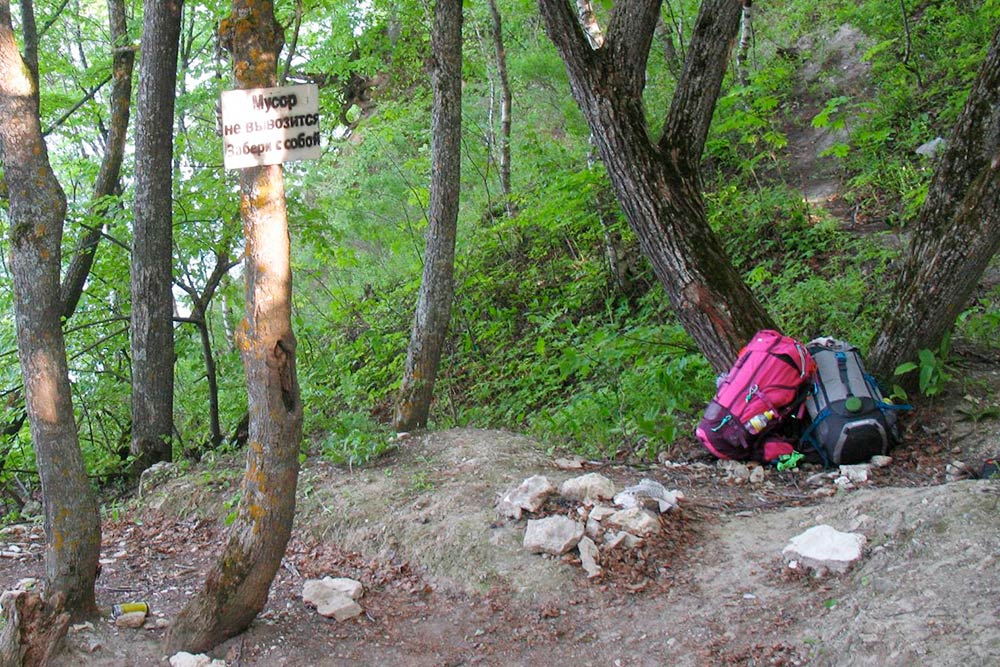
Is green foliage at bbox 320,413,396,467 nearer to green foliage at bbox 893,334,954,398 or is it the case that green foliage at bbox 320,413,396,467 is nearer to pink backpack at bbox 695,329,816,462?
pink backpack at bbox 695,329,816,462

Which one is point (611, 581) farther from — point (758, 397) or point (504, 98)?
point (504, 98)

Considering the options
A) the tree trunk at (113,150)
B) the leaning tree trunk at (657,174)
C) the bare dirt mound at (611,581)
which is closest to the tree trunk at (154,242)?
the tree trunk at (113,150)

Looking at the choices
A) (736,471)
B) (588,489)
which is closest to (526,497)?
(588,489)

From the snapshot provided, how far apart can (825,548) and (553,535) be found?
137cm

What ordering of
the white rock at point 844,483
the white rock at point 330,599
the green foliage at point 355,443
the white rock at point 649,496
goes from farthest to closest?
the green foliage at point 355,443 < the white rock at point 844,483 < the white rock at point 649,496 < the white rock at point 330,599

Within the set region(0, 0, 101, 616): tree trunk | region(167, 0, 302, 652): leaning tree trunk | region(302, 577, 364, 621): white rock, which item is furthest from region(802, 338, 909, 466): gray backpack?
region(0, 0, 101, 616): tree trunk

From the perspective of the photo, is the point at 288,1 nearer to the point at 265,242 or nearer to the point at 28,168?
the point at 28,168

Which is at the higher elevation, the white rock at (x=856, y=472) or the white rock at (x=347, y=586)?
the white rock at (x=347, y=586)

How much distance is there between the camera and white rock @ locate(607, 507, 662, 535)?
14.1 ft

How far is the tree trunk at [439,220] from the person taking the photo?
6629 millimetres

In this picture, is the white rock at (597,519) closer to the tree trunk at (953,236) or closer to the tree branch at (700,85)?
the tree trunk at (953,236)

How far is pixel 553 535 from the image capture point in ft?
14.3

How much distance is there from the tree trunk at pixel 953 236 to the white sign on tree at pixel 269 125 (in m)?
4.23

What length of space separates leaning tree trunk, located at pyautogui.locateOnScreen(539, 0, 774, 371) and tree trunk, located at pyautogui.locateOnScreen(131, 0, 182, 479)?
356 cm
